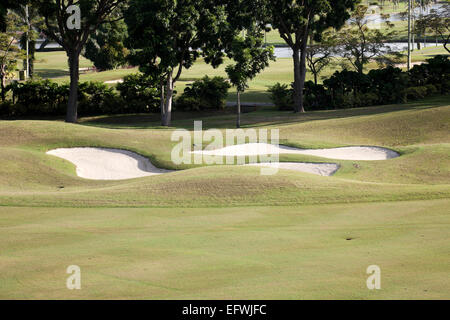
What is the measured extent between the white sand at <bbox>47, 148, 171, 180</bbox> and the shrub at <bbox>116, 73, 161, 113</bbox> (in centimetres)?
2022

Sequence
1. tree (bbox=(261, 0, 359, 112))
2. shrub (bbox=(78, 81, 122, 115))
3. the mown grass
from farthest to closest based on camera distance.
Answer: shrub (bbox=(78, 81, 122, 115)), tree (bbox=(261, 0, 359, 112)), the mown grass

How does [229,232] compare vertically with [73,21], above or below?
below

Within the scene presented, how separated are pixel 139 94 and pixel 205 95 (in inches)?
197

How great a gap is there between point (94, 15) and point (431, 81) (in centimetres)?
2511

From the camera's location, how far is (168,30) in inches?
1471

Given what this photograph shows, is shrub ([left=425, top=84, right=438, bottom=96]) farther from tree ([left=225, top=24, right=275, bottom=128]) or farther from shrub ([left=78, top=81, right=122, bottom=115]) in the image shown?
shrub ([left=78, top=81, right=122, bottom=115])

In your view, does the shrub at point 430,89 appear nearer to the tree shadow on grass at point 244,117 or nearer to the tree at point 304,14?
the tree shadow on grass at point 244,117

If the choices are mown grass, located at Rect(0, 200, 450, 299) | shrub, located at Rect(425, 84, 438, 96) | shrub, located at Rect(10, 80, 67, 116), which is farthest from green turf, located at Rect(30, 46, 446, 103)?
mown grass, located at Rect(0, 200, 450, 299)

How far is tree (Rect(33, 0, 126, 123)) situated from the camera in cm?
3903

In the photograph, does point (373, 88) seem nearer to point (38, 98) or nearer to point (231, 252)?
point (38, 98)

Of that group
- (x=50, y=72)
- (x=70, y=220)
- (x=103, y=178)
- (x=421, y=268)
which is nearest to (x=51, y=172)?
(x=103, y=178)

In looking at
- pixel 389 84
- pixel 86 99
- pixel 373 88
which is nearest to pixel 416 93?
pixel 389 84

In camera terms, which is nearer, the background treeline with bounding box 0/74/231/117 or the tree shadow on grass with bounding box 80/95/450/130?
the tree shadow on grass with bounding box 80/95/450/130
